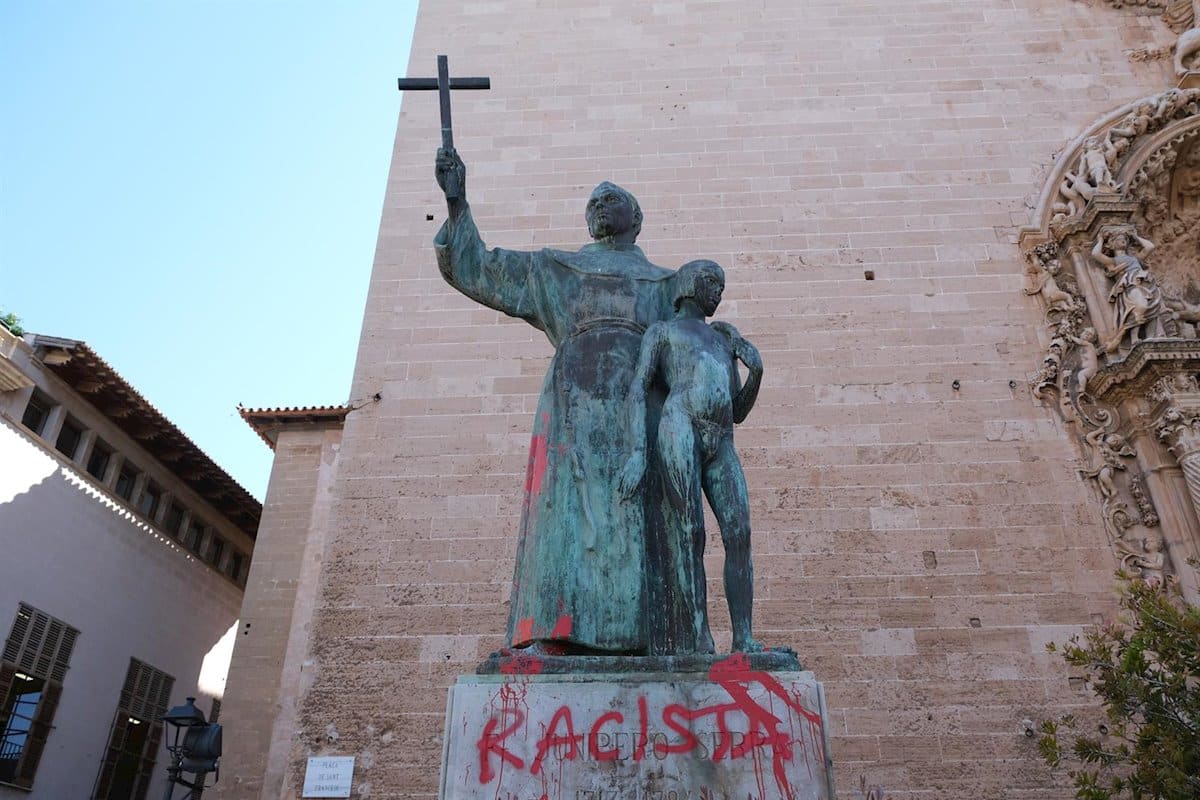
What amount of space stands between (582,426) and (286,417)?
8.66 metres

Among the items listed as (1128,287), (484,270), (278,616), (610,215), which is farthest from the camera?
(278,616)

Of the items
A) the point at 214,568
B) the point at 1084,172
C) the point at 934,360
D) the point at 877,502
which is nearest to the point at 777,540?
the point at 877,502

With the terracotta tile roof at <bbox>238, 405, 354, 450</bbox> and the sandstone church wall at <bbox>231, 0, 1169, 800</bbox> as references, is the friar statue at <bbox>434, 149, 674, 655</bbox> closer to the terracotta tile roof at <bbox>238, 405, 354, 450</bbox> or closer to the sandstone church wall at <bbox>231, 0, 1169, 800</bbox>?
the sandstone church wall at <bbox>231, 0, 1169, 800</bbox>

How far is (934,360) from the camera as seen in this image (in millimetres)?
9055

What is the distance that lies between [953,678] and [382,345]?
20.3 ft

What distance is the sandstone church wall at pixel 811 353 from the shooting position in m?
7.66

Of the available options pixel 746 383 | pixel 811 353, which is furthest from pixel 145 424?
pixel 746 383

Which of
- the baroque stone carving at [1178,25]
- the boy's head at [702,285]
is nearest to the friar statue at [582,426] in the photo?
the boy's head at [702,285]

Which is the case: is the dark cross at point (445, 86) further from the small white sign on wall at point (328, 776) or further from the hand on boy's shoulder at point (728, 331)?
the small white sign on wall at point (328, 776)

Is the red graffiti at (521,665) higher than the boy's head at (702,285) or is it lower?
lower

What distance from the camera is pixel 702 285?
3637mm

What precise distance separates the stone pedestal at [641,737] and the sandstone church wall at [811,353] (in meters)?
4.64

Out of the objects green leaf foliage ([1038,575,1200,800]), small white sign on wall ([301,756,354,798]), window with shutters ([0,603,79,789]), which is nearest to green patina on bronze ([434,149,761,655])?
green leaf foliage ([1038,575,1200,800])

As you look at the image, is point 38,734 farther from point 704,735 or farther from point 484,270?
point 704,735
